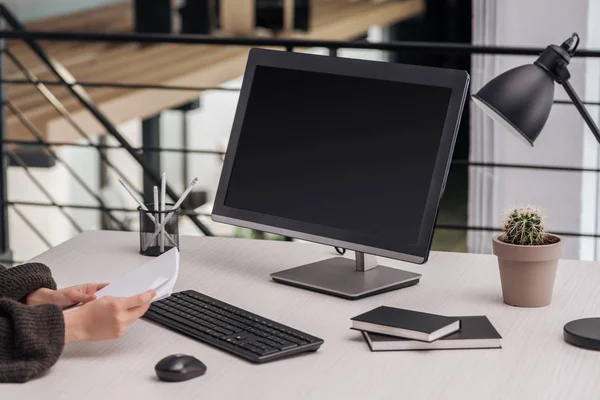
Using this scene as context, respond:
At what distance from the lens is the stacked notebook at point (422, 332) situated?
1.34 meters

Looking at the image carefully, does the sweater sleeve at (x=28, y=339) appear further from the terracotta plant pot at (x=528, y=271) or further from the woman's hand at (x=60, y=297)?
the terracotta plant pot at (x=528, y=271)

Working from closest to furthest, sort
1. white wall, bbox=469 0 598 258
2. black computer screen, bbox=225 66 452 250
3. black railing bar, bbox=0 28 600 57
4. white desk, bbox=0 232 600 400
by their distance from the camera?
white desk, bbox=0 232 600 400
black computer screen, bbox=225 66 452 250
black railing bar, bbox=0 28 600 57
white wall, bbox=469 0 598 258

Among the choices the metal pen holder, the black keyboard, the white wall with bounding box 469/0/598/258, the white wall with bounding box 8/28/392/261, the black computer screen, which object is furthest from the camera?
the white wall with bounding box 8/28/392/261

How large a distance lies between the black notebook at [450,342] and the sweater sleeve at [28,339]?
0.41 metres

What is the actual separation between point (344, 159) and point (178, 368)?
505 mm

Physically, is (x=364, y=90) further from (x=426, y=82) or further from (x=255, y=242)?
(x=255, y=242)

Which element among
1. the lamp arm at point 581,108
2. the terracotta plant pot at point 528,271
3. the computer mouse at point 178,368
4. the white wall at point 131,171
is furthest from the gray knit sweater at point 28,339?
the white wall at point 131,171

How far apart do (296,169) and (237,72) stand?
3.87 metres

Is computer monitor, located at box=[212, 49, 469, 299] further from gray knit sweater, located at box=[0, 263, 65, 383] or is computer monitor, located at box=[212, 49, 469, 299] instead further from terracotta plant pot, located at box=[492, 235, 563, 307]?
gray knit sweater, located at box=[0, 263, 65, 383]

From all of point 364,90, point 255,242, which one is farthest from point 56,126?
point 364,90

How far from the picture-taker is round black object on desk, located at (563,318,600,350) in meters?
1.34

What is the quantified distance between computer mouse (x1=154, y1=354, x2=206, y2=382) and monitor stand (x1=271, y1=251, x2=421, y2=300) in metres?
0.36

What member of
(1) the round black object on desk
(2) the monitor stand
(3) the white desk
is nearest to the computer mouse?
(3) the white desk

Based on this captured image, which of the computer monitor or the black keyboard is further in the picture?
the computer monitor
